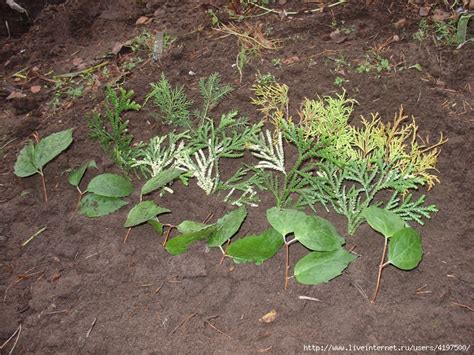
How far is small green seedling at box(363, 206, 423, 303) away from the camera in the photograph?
1559mm

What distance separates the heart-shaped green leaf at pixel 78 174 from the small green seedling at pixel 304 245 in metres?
0.77

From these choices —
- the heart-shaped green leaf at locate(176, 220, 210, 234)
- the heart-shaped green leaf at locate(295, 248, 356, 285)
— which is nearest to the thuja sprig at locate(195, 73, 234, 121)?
the heart-shaped green leaf at locate(176, 220, 210, 234)

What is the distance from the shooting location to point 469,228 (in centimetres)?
172

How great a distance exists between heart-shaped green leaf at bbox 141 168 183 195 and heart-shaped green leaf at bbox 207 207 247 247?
277 millimetres

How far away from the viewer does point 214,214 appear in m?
1.91

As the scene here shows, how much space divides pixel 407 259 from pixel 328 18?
1677 mm

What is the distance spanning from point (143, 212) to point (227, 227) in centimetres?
34

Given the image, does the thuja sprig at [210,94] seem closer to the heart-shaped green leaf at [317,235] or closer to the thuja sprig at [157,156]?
the thuja sprig at [157,156]

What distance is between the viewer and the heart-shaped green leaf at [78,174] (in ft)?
6.54

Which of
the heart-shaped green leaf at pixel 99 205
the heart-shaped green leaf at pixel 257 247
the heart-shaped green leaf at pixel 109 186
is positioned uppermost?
the heart-shaped green leaf at pixel 109 186

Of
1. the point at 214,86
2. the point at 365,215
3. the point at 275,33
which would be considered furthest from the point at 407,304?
the point at 275,33

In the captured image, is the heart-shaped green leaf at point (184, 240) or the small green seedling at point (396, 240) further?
the heart-shaped green leaf at point (184, 240)

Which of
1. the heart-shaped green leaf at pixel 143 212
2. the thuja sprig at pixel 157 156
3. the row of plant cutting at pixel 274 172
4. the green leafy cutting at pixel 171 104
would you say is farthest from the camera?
the green leafy cutting at pixel 171 104

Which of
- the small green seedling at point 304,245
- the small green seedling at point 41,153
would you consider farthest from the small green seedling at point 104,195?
the small green seedling at point 304,245
